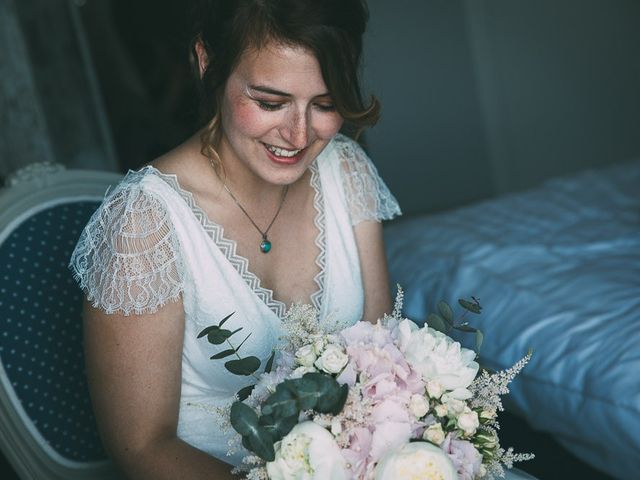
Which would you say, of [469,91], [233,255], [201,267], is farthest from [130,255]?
[469,91]

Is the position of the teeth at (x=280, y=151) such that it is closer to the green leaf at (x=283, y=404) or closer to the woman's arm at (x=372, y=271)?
the woman's arm at (x=372, y=271)

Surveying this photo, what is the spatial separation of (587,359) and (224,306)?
3.28 feet

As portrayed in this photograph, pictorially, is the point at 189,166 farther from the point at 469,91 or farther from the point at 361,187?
the point at 469,91

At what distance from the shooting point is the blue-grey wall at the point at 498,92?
21.1 ft

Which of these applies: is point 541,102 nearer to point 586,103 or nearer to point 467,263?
point 586,103

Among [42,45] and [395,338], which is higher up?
[42,45]

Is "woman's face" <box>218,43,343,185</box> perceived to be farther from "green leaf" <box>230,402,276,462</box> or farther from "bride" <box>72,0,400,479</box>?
"green leaf" <box>230,402,276,462</box>

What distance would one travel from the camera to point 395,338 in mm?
1436

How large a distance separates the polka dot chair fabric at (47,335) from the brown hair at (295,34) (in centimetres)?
63

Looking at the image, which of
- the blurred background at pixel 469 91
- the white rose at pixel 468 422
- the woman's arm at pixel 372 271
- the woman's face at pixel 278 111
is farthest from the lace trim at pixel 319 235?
the blurred background at pixel 469 91

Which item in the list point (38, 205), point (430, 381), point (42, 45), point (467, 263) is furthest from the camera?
point (42, 45)

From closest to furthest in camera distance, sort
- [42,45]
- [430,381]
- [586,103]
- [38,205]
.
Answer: [430,381] < [38,205] < [42,45] < [586,103]

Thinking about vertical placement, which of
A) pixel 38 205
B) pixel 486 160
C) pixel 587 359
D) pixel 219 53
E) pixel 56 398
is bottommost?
pixel 486 160

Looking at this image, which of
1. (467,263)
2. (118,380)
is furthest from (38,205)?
(467,263)
